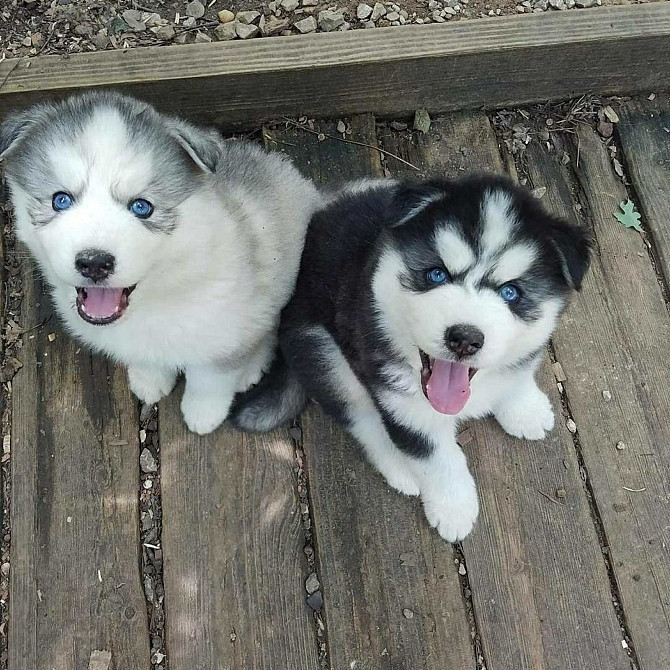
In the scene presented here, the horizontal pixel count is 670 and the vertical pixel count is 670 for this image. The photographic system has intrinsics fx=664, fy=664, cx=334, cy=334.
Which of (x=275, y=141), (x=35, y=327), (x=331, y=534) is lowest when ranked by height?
(x=331, y=534)

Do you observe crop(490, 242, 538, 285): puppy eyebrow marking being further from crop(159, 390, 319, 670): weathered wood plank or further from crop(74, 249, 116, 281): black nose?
crop(159, 390, 319, 670): weathered wood plank

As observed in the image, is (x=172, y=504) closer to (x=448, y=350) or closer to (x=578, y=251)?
(x=448, y=350)

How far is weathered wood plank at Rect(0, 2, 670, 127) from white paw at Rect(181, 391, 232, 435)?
55.6 inches

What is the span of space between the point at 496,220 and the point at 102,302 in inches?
50.2

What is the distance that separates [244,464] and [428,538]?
85 cm

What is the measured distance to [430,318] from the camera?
199 cm

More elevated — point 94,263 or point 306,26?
point 94,263

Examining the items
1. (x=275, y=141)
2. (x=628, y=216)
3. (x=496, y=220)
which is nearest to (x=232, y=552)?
(x=496, y=220)

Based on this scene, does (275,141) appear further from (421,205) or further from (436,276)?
(436,276)

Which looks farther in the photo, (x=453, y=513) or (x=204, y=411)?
(x=204, y=411)

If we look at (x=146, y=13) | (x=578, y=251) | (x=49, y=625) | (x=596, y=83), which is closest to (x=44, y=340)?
(x=49, y=625)

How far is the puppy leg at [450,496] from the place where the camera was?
2.68 meters

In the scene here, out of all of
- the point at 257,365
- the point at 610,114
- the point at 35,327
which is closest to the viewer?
the point at 257,365

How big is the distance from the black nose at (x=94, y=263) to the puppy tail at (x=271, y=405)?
113 cm
